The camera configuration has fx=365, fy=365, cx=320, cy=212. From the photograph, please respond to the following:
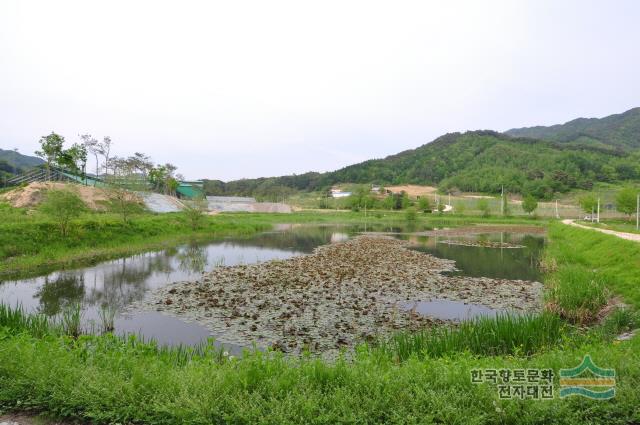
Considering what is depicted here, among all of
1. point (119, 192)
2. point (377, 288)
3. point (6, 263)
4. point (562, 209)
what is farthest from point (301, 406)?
point (562, 209)

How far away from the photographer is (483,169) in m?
132

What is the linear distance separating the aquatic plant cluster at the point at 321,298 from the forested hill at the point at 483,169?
101120 millimetres

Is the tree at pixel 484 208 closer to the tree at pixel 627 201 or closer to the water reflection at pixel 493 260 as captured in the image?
the tree at pixel 627 201

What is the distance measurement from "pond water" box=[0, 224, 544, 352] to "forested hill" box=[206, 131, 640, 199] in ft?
306

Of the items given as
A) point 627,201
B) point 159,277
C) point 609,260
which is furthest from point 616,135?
point 159,277

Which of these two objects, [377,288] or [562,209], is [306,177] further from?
[377,288]

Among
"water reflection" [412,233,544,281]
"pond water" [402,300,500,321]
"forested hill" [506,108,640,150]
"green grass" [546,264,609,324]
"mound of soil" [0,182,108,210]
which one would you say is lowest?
"water reflection" [412,233,544,281]

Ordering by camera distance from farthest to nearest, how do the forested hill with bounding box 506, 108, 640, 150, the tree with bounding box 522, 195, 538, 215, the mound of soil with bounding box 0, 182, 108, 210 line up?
the forested hill with bounding box 506, 108, 640, 150 < the tree with bounding box 522, 195, 538, 215 < the mound of soil with bounding box 0, 182, 108, 210

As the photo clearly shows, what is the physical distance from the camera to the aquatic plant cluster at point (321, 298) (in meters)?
9.77

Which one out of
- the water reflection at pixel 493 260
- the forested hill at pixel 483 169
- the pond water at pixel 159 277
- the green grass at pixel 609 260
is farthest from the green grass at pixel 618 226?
the forested hill at pixel 483 169

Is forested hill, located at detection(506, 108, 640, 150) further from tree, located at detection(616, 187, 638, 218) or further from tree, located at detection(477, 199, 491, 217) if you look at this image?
tree, located at detection(616, 187, 638, 218)

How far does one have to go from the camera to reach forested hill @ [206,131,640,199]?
366ft

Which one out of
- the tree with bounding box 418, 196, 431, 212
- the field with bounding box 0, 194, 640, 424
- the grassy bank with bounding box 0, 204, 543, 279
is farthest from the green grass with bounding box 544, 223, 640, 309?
the tree with bounding box 418, 196, 431, 212

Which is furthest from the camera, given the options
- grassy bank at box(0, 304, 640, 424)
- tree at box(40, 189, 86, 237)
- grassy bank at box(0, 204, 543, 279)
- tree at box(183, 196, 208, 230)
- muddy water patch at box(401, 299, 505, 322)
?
tree at box(183, 196, 208, 230)
